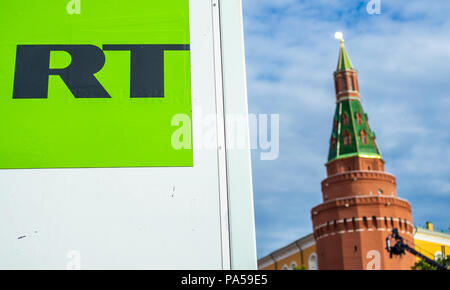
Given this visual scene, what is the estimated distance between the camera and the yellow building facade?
50356 millimetres

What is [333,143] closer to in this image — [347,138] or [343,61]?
[347,138]

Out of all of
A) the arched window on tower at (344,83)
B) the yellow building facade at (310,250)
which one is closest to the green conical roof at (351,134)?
the arched window on tower at (344,83)

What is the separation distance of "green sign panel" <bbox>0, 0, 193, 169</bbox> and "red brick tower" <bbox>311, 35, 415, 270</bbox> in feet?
147

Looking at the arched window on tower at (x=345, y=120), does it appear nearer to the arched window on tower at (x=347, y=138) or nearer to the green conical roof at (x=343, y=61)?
the arched window on tower at (x=347, y=138)

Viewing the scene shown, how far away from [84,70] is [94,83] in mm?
39

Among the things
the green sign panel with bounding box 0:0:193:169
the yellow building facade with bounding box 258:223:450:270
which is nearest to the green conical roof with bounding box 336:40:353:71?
the yellow building facade with bounding box 258:223:450:270

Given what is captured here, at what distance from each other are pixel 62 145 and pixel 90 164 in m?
0.07

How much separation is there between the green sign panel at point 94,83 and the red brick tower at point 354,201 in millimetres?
44900

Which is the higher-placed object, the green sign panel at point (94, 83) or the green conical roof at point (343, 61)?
the green conical roof at point (343, 61)

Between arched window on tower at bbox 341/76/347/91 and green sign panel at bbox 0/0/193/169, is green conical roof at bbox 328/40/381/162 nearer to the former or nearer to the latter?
arched window on tower at bbox 341/76/347/91

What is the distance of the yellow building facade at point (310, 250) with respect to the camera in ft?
165

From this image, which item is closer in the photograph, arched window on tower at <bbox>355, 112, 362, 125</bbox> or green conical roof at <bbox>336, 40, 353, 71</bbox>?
arched window on tower at <bbox>355, 112, 362, 125</bbox>
